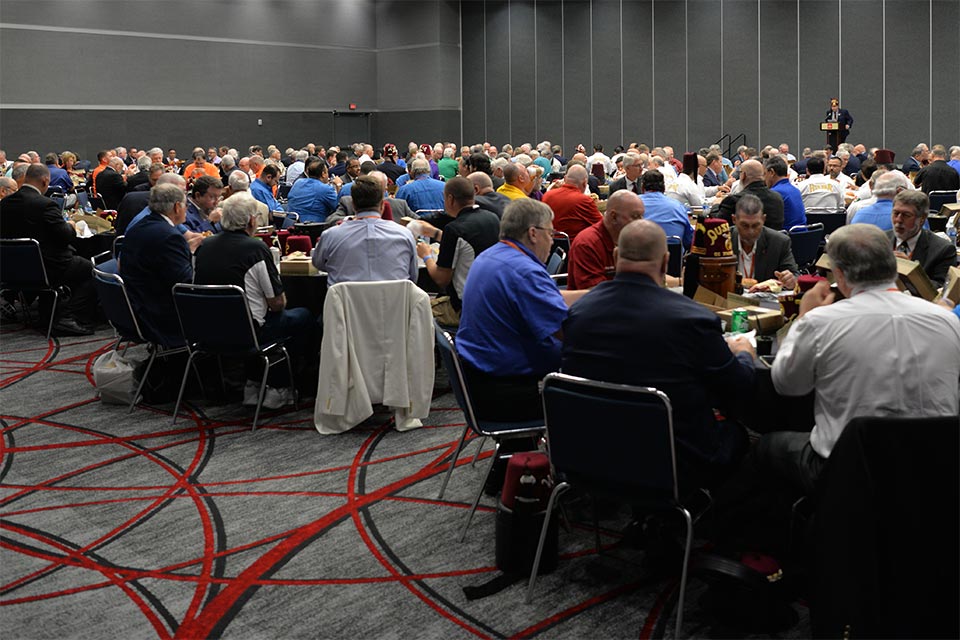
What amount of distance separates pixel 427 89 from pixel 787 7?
29.2 ft

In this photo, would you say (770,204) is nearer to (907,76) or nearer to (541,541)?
(541,541)

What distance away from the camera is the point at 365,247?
5.32 metres

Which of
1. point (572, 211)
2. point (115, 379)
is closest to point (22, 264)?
point (115, 379)

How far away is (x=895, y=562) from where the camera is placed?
8.14ft

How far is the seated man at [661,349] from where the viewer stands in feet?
9.82

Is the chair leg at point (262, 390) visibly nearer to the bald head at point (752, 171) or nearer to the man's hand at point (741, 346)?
the man's hand at point (741, 346)

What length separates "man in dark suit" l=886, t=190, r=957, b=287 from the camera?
4820mm

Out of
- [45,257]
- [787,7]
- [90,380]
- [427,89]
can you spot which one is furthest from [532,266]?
[427,89]

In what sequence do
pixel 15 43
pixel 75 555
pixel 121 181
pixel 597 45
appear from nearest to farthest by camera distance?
pixel 75 555 < pixel 121 181 < pixel 15 43 < pixel 597 45

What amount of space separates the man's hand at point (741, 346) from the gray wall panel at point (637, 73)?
62.3 ft

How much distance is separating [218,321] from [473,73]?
20.3 m

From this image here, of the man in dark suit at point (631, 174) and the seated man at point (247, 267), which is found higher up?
the man in dark suit at point (631, 174)

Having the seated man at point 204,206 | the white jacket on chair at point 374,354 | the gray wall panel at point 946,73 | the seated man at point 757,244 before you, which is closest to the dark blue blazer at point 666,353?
the white jacket on chair at point 374,354

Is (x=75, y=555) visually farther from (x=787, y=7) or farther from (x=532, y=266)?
(x=787, y=7)
